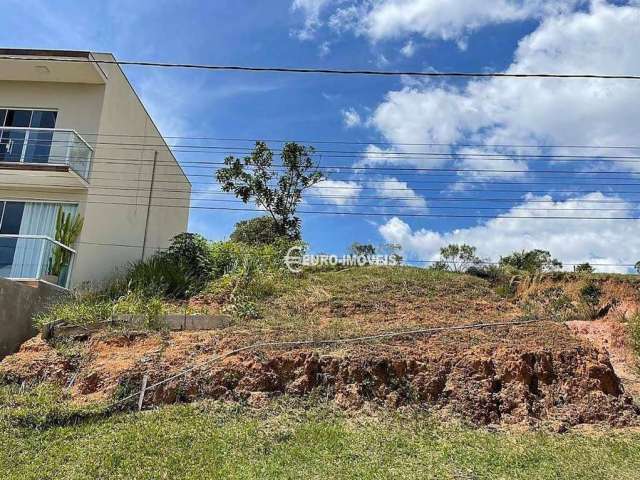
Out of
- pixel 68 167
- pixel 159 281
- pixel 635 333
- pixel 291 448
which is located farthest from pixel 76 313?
pixel 635 333

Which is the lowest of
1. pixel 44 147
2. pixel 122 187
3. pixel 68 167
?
pixel 68 167

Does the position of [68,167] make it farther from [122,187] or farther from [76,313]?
[76,313]

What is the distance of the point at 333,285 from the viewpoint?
1398 cm

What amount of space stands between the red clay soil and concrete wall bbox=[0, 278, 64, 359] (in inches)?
56.0

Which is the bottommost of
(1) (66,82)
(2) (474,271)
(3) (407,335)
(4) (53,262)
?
(3) (407,335)

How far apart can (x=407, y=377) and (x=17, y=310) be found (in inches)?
302

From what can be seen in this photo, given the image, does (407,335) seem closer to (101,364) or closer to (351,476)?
(351,476)

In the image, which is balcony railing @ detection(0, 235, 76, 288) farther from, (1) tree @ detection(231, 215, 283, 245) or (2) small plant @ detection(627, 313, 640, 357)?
(2) small plant @ detection(627, 313, 640, 357)

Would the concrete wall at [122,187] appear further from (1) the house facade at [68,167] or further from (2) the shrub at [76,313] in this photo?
(2) the shrub at [76,313]

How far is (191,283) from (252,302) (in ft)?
7.79

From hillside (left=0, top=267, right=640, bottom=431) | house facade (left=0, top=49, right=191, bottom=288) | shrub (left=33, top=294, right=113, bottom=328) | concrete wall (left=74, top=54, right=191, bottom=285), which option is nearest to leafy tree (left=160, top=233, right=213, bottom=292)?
concrete wall (left=74, top=54, right=191, bottom=285)

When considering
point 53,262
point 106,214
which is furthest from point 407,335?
point 106,214

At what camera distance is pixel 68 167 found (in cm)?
1298

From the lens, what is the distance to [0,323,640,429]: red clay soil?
7801 millimetres
